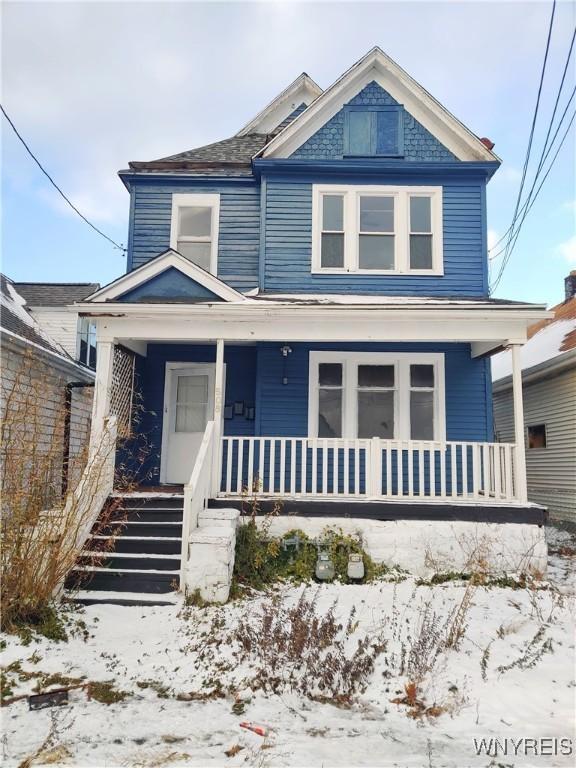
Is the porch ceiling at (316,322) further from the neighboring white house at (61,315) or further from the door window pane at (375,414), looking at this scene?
the neighboring white house at (61,315)

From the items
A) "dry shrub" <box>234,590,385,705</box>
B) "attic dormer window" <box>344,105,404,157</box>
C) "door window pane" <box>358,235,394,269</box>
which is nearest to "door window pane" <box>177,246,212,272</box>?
"door window pane" <box>358,235,394,269</box>

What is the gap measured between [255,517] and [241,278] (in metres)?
4.66

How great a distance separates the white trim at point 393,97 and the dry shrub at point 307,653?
7.93 m

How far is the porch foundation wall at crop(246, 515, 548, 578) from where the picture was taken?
7.22m

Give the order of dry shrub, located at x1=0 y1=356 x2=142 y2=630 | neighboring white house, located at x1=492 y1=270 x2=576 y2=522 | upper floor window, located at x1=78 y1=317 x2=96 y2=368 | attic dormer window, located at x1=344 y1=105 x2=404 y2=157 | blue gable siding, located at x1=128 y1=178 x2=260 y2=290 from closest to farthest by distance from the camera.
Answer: dry shrub, located at x1=0 y1=356 x2=142 y2=630, attic dormer window, located at x1=344 y1=105 x2=404 y2=157, blue gable siding, located at x1=128 y1=178 x2=260 y2=290, neighboring white house, located at x1=492 y1=270 x2=576 y2=522, upper floor window, located at x1=78 y1=317 x2=96 y2=368

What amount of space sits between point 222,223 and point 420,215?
146 inches

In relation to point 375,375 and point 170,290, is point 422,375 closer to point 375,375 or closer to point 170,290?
point 375,375

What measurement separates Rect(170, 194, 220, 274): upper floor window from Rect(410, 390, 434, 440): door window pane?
4.52 m

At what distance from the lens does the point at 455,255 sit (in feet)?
31.5

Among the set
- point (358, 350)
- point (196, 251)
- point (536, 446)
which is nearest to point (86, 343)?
point (196, 251)

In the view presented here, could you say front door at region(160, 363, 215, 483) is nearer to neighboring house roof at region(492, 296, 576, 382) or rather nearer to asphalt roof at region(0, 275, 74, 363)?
asphalt roof at region(0, 275, 74, 363)

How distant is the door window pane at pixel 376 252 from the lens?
972cm

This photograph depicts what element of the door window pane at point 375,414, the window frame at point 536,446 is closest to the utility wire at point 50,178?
the door window pane at point 375,414

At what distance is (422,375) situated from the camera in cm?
940
